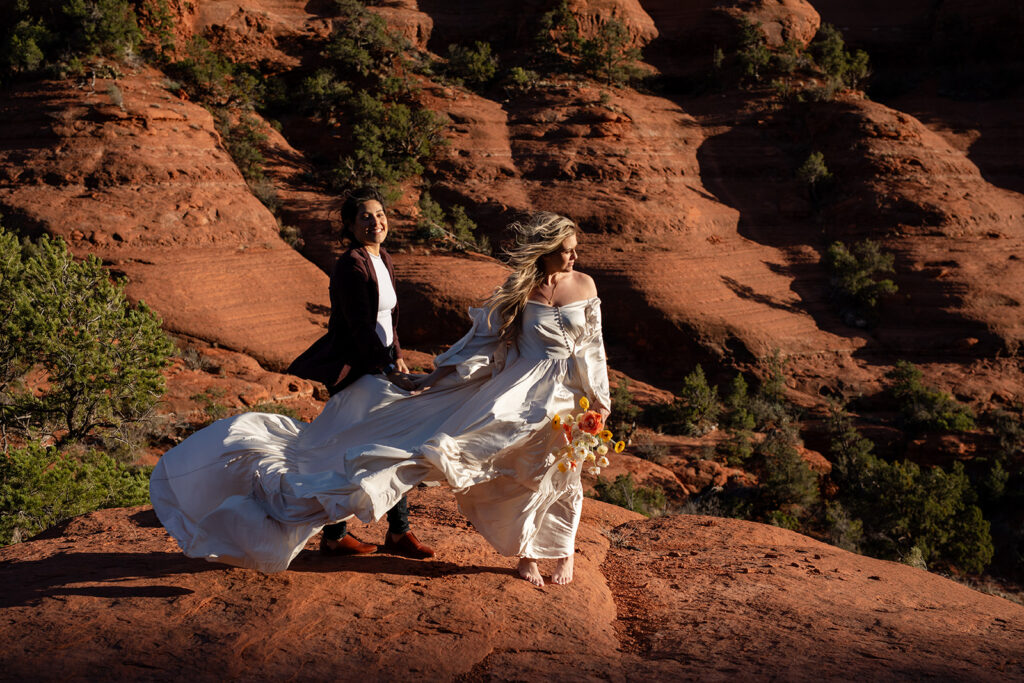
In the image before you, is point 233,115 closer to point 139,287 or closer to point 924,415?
point 139,287

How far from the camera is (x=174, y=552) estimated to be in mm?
4520

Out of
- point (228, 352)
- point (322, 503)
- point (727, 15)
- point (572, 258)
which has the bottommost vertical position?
point (228, 352)

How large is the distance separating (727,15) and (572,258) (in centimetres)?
2246

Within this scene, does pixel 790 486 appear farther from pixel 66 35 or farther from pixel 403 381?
→ pixel 66 35

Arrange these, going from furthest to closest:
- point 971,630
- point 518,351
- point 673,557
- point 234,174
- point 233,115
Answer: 1. point 233,115
2. point 234,174
3. point 673,557
4. point 518,351
5. point 971,630

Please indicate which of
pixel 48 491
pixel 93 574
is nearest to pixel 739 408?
pixel 48 491

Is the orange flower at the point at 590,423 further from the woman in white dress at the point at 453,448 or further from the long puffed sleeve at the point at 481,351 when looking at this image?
the long puffed sleeve at the point at 481,351

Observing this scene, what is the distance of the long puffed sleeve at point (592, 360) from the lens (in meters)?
4.38

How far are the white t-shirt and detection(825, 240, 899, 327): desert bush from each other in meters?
15.0

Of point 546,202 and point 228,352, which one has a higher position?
point 546,202

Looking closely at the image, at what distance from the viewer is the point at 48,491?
6.69 meters

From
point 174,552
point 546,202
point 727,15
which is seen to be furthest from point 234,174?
point 727,15

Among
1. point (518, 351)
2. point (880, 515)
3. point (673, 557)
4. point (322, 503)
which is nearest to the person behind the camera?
point (322, 503)

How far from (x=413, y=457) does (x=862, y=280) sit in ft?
51.9
